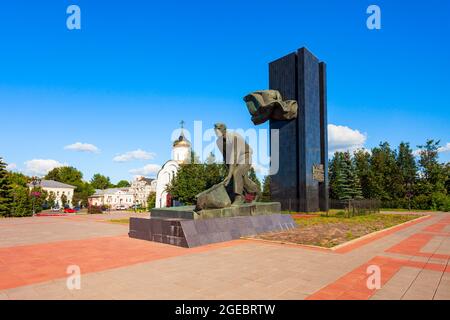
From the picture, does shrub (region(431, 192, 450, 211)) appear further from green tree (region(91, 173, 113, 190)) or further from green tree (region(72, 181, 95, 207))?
green tree (region(91, 173, 113, 190))

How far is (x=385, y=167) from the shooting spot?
4353 cm

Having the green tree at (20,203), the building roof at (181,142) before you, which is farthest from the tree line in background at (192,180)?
the building roof at (181,142)

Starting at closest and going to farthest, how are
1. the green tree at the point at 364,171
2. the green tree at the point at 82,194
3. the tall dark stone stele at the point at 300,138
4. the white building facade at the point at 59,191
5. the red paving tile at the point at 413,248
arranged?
1. the red paving tile at the point at 413,248
2. the tall dark stone stele at the point at 300,138
3. the green tree at the point at 364,171
4. the white building facade at the point at 59,191
5. the green tree at the point at 82,194

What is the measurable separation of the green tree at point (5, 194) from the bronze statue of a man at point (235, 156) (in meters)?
25.4

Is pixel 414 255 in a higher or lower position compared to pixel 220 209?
lower

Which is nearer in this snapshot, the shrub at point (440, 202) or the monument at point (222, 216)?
the monument at point (222, 216)

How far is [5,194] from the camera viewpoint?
A: 27531 mm

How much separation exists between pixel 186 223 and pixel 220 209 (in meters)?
1.90

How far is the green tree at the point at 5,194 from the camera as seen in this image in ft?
88.1

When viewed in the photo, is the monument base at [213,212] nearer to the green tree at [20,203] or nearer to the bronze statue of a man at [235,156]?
the bronze statue of a man at [235,156]

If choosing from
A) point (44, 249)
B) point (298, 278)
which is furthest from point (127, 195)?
point (298, 278)

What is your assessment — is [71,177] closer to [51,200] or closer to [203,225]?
[51,200]
